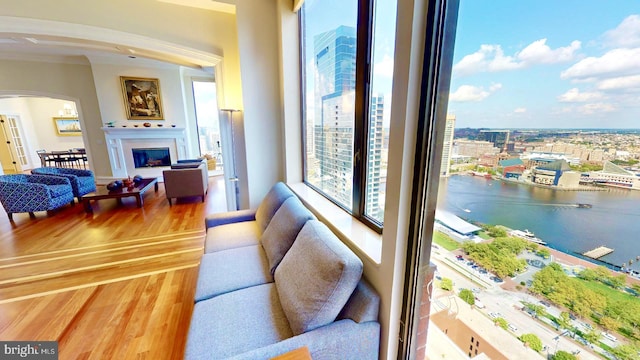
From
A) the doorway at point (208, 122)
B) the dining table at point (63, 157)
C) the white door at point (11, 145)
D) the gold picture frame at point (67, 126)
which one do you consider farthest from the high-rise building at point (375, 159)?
the white door at point (11, 145)

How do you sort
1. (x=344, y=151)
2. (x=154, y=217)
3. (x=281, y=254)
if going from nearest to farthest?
(x=281, y=254) < (x=344, y=151) < (x=154, y=217)

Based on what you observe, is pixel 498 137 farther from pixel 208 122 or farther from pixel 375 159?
pixel 208 122

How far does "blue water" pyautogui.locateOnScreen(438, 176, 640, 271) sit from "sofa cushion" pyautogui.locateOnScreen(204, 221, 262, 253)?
70.0 inches

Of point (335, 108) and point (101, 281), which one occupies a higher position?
point (335, 108)

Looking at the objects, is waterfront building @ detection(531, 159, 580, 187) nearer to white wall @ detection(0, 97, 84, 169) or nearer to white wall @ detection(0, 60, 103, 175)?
white wall @ detection(0, 60, 103, 175)

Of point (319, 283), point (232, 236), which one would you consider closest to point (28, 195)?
point (232, 236)

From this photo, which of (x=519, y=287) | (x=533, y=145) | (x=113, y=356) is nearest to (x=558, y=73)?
(x=533, y=145)

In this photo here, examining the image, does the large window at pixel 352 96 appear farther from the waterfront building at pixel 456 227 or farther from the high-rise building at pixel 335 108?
the waterfront building at pixel 456 227

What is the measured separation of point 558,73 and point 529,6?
22cm

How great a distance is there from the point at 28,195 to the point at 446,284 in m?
5.74

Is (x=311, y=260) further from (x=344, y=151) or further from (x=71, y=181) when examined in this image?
(x=71, y=181)

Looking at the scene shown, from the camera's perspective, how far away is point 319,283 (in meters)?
1.10

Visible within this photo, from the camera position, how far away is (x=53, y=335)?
Result: 5.33ft

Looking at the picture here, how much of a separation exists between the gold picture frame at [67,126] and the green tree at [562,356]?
1231 centimetres
